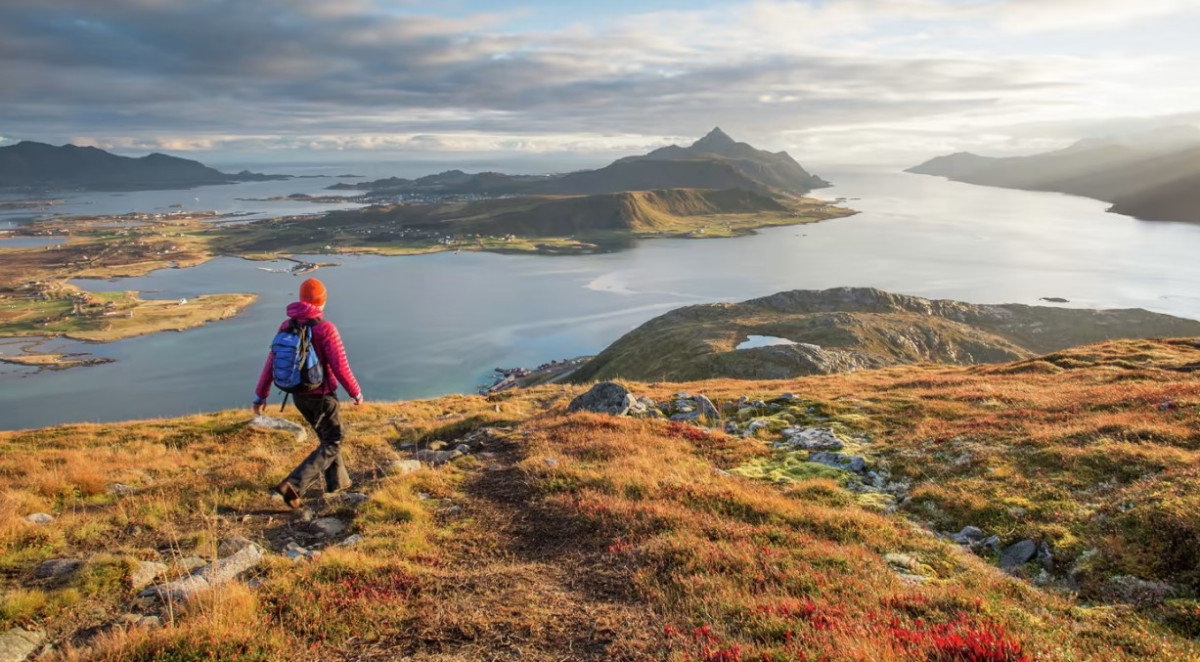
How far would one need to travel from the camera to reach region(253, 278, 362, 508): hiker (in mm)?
10250

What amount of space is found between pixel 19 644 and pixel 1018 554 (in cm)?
1403

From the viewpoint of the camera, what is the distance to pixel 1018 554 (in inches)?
387

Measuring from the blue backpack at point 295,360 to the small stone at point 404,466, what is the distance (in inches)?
148

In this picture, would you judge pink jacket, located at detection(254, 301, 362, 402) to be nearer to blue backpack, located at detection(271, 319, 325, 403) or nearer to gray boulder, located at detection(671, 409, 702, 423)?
blue backpack, located at detection(271, 319, 325, 403)

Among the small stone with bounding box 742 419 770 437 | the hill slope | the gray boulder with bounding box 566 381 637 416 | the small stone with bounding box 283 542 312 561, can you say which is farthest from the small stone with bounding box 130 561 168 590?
the hill slope

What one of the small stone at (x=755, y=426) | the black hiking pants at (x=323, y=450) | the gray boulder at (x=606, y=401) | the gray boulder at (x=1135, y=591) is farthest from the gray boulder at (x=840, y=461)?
the black hiking pants at (x=323, y=450)

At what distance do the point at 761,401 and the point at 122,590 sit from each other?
2013 centimetres

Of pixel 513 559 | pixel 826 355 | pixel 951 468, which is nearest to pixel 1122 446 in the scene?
pixel 951 468

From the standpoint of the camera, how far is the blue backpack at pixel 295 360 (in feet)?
33.5

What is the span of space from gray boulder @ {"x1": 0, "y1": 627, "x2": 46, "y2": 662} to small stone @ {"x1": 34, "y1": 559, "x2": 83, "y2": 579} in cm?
164

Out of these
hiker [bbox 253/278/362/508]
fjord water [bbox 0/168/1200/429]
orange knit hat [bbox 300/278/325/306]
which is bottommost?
fjord water [bbox 0/168/1200/429]

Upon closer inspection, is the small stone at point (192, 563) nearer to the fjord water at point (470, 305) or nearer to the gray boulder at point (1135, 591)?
the gray boulder at point (1135, 591)

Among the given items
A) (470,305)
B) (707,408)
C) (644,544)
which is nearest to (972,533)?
(644,544)

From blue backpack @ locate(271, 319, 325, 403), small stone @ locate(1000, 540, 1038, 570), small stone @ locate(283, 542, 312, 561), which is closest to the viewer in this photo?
small stone @ locate(283, 542, 312, 561)
